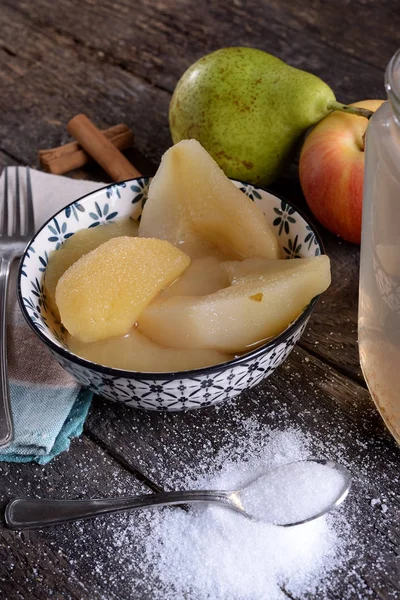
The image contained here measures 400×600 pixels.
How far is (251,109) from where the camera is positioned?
37.7 inches

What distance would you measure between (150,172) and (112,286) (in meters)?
0.45

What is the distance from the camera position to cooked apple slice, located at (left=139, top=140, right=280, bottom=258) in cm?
76

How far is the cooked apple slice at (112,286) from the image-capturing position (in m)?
0.67

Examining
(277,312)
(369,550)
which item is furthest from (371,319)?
(369,550)

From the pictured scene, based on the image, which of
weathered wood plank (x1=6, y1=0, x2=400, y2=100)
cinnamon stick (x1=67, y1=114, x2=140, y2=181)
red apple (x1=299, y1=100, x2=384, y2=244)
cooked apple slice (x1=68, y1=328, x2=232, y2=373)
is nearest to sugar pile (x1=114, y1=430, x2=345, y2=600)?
cooked apple slice (x1=68, y1=328, x2=232, y2=373)

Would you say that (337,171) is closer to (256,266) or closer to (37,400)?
(256,266)

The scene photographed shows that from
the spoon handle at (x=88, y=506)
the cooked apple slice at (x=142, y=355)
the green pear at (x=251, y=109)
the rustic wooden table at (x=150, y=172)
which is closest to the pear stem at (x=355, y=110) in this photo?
the green pear at (x=251, y=109)

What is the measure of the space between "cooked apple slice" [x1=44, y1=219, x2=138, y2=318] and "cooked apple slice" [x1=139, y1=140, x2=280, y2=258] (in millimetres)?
65

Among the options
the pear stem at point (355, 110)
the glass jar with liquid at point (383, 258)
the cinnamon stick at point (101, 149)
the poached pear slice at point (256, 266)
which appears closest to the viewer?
the glass jar with liquid at point (383, 258)

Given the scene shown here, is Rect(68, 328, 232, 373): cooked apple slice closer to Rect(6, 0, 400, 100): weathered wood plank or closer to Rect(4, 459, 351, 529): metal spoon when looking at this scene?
Rect(4, 459, 351, 529): metal spoon

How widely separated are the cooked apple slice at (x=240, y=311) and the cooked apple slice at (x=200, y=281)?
0.12 feet

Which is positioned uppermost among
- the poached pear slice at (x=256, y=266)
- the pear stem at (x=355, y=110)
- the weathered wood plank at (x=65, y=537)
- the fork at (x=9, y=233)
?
the pear stem at (x=355, y=110)

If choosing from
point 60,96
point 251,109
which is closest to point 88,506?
point 251,109

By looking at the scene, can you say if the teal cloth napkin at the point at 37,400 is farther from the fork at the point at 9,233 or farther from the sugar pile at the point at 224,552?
the sugar pile at the point at 224,552
